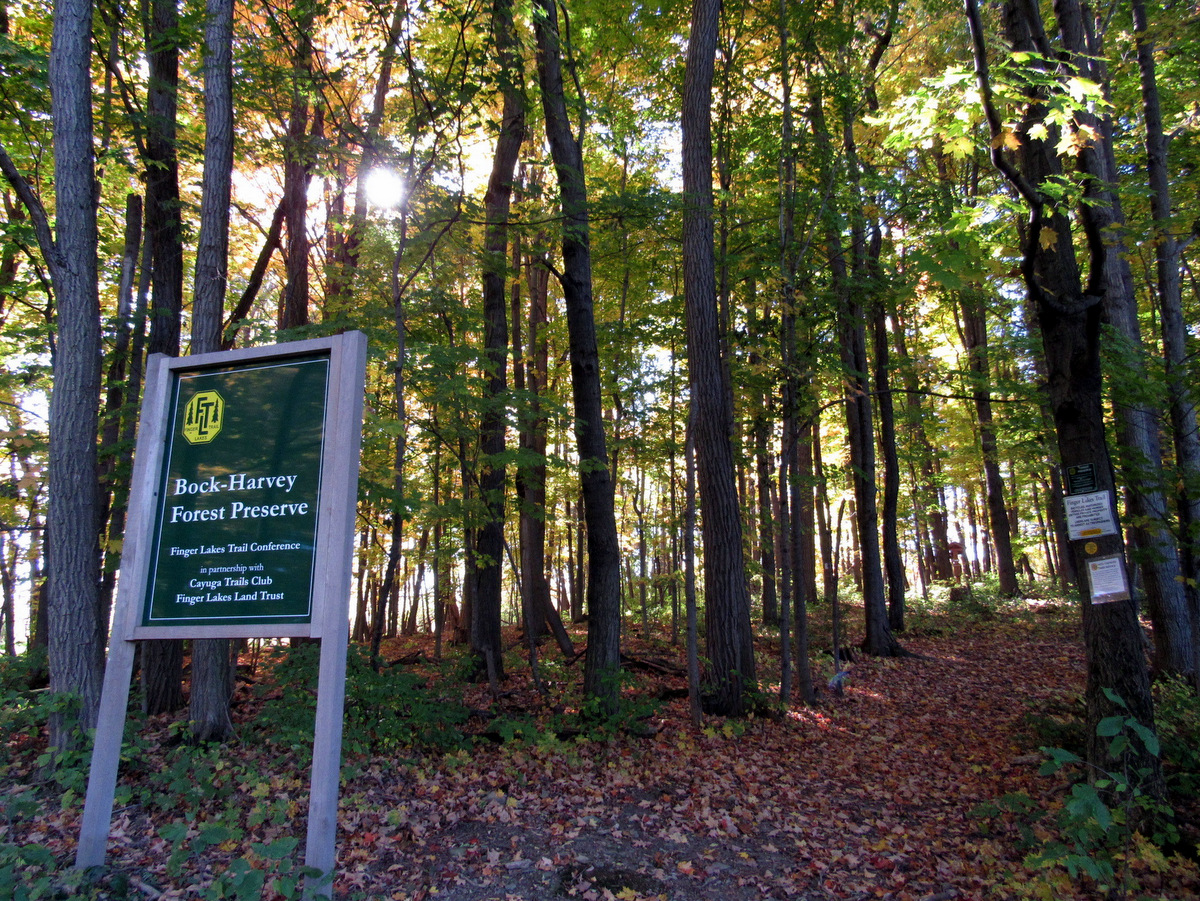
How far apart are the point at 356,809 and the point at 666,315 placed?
867 centimetres

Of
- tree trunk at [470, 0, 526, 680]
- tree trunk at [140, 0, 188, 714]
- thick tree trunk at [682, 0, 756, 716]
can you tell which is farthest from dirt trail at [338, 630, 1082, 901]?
tree trunk at [140, 0, 188, 714]

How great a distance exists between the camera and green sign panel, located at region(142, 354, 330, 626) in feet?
11.3

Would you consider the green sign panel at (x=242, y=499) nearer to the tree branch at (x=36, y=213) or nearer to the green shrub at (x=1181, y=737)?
the tree branch at (x=36, y=213)

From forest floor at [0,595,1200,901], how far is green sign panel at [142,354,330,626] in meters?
1.17

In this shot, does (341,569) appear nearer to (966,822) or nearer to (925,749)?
(966,822)

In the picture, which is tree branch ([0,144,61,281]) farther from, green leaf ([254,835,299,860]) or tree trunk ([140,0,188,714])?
green leaf ([254,835,299,860])

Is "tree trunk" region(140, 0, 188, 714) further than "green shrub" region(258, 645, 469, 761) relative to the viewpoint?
Yes

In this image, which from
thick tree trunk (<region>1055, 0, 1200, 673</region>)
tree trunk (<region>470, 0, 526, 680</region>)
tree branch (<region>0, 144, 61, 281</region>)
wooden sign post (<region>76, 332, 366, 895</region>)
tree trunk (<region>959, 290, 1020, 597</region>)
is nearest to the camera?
wooden sign post (<region>76, 332, 366, 895</region>)

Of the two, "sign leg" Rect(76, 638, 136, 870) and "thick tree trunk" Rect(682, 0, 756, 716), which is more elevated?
"thick tree trunk" Rect(682, 0, 756, 716)

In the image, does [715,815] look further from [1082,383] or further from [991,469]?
[991,469]

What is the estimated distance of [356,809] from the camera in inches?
195

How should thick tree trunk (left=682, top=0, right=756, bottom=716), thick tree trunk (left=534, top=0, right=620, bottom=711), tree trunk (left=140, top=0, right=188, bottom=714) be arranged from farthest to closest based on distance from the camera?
thick tree trunk (left=682, top=0, right=756, bottom=716), thick tree trunk (left=534, top=0, right=620, bottom=711), tree trunk (left=140, top=0, right=188, bottom=714)

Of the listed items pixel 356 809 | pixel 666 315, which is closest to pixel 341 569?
pixel 356 809

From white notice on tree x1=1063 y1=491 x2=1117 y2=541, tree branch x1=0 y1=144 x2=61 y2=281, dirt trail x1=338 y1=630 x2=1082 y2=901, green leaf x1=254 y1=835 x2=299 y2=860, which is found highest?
tree branch x1=0 y1=144 x2=61 y2=281
